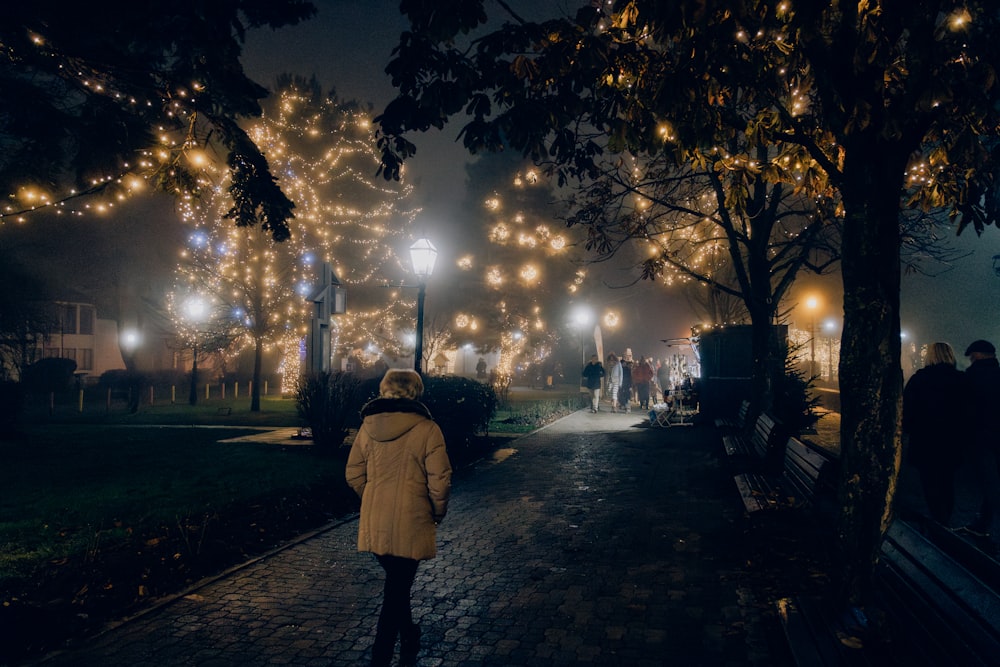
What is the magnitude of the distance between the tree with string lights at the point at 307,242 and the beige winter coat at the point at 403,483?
1489 centimetres

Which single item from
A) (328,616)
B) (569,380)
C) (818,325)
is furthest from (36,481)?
(818,325)

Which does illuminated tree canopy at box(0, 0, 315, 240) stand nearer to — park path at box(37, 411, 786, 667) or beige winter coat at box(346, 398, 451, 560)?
park path at box(37, 411, 786, 667)

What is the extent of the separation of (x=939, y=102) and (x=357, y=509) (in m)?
7.43

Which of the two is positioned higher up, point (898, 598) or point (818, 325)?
point (818, 325)

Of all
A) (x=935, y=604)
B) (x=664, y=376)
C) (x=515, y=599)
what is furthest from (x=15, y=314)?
(x=664, y=376)

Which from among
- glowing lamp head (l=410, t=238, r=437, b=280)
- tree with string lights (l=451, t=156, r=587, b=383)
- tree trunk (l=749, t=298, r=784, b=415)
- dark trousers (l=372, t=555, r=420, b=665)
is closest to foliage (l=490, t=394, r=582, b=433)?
tree trunk (l=749, t=298, r=784, b=415)

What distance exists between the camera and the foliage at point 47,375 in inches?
1019

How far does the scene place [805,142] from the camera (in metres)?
4.77

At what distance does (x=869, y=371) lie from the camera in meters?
4.14

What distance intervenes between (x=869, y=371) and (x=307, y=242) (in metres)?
25.6

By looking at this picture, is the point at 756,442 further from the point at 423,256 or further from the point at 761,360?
the point at 423,256

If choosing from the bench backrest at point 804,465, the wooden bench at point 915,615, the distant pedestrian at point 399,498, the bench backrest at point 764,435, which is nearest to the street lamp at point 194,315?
the bench backrest at point 764,435

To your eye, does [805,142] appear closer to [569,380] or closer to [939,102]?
[939,102]

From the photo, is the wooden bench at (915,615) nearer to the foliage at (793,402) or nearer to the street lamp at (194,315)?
the foliage at (793,402)
